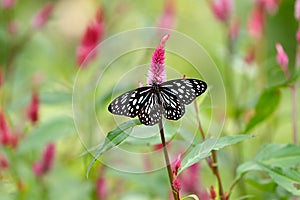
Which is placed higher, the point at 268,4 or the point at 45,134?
the point at 268,4

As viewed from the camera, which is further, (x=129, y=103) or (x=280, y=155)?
(x=280, y=155)

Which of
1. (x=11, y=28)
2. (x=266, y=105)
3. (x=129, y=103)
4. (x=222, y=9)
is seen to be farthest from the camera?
(x=11, y=28)

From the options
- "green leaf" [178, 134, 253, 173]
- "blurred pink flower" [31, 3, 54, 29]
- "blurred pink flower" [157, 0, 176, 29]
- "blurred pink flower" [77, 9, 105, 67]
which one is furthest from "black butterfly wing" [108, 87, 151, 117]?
"blurred pink flower" [31, 3, 54, 29]

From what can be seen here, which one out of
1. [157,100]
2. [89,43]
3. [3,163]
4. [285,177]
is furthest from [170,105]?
[3,163]

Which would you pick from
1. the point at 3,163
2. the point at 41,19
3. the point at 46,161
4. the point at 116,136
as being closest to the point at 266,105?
the point at 116,136

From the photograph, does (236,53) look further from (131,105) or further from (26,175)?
(131,105)

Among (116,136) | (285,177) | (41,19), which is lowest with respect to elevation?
(285,177)

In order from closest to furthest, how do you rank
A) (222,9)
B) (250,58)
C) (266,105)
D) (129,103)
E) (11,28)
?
(129,103) < (266,105) < (222,9) < (250,58) < (11,28)

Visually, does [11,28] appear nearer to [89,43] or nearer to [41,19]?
[41,19]
